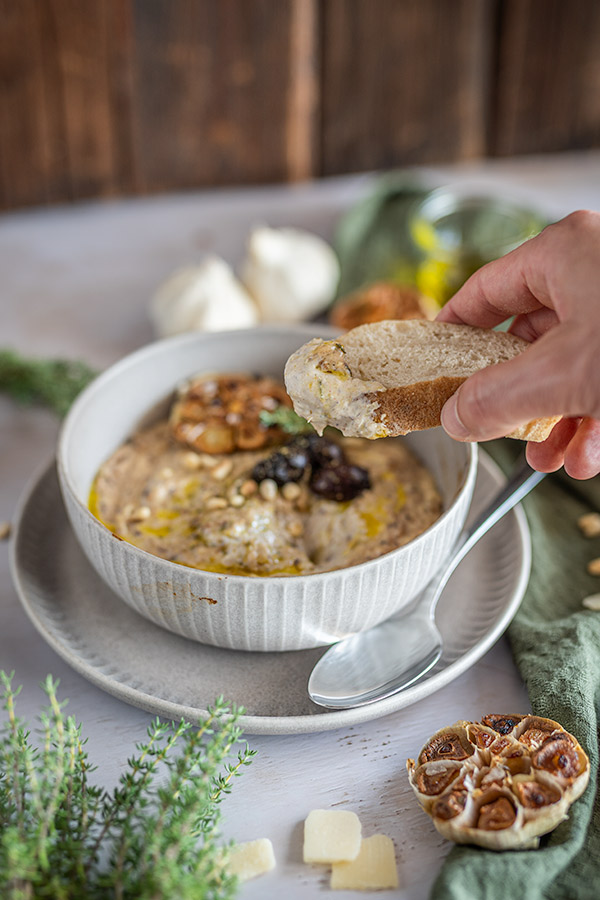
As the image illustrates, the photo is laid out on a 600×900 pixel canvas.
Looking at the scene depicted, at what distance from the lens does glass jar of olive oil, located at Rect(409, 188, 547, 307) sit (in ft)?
7.87

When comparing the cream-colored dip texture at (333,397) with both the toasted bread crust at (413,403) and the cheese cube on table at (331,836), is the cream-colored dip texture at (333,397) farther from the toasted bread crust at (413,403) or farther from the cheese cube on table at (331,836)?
the cheese cube on table at (331,836)

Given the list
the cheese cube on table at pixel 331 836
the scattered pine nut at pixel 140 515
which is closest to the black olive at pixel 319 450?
the scattered pine nut at pixel 140 515

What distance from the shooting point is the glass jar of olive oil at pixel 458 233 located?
240cm

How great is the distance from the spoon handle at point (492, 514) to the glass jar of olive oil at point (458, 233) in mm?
879

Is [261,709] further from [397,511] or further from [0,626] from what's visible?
[0,626]

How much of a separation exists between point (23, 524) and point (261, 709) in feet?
2.20

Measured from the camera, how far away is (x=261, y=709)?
1422 millimetres

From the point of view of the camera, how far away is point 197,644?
1548 millimetres

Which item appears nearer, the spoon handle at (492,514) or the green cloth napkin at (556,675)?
the green cloth napkin at (556,675)

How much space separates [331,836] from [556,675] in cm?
48

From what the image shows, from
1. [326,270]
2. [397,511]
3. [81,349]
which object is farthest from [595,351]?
[81,349]

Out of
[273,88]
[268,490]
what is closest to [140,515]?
[268,490]

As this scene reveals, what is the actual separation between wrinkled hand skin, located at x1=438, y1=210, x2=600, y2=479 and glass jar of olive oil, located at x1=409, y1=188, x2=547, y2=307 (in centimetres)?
76

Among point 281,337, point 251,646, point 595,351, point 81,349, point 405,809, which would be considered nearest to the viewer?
point 595,351
